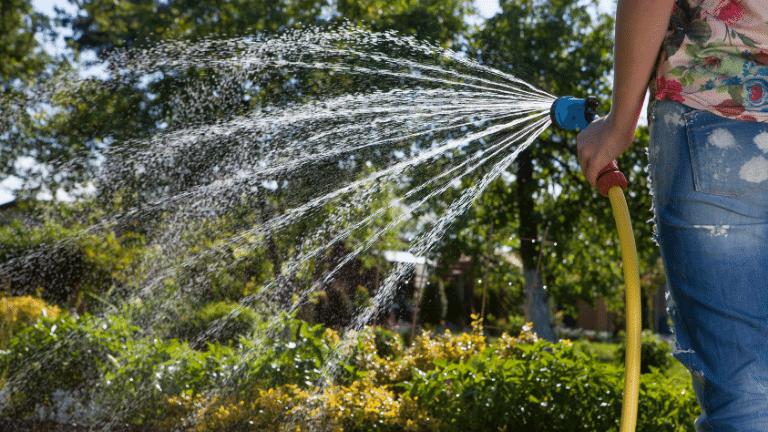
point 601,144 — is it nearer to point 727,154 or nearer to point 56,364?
point 727,154

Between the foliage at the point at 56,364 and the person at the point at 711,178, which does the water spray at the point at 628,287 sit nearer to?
the person at the point at 711,178

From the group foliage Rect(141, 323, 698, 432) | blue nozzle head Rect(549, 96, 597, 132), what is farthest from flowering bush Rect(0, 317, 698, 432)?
blue nozzle head Rect(549, 96, 597, 132)

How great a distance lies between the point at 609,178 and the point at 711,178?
27 cm

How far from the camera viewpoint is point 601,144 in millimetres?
1167

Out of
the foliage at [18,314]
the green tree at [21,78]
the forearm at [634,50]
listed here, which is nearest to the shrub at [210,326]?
the foliage at [18,314]

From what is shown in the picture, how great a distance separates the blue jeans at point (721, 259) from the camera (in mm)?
925

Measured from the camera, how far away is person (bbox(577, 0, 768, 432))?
0.93m

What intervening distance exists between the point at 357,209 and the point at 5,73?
7276mm

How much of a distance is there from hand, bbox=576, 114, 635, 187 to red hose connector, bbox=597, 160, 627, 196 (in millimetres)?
15

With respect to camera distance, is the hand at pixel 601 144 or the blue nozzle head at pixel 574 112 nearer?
the hand at pixel 601 144

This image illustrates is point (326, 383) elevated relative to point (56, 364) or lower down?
elevated

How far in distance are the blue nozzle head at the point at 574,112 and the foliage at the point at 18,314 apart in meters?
4.73

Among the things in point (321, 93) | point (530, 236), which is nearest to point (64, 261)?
point (321, 93)

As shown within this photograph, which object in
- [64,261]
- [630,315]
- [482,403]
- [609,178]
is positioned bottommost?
[64,261]
